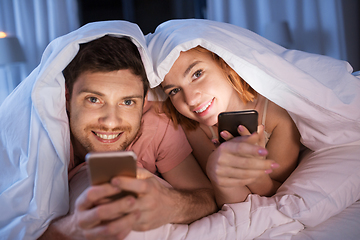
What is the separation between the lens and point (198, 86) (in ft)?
3.53

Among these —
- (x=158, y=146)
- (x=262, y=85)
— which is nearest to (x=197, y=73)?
(x=262, y=85)

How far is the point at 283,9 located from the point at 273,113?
219 cm

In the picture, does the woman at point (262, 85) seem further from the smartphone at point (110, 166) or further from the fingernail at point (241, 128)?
the smartphone at point (110, 166)

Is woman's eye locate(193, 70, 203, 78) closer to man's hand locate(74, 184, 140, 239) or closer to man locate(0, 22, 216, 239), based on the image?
man locate(0, 22, 216, 239)

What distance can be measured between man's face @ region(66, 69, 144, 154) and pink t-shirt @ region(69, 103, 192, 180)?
0.42 ft

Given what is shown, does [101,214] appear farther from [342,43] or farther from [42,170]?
[342,43]

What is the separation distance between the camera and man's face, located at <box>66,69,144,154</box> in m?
1.00

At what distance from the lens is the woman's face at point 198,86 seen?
1.07 m

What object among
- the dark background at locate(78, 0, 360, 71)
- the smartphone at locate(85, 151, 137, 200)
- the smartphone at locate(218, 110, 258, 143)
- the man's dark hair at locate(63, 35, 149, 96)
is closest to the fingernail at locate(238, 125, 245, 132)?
the smartphone at locate(218, 110, 258, 143)

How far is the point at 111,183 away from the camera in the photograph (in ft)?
1.95

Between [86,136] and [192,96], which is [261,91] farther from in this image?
[86,136]

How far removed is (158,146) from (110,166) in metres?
0.64

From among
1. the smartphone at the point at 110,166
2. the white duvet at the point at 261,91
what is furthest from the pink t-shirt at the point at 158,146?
the smartphone at the point at 110,166

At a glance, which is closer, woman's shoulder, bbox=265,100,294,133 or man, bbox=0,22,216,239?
man, bbox=0,22,216,239
